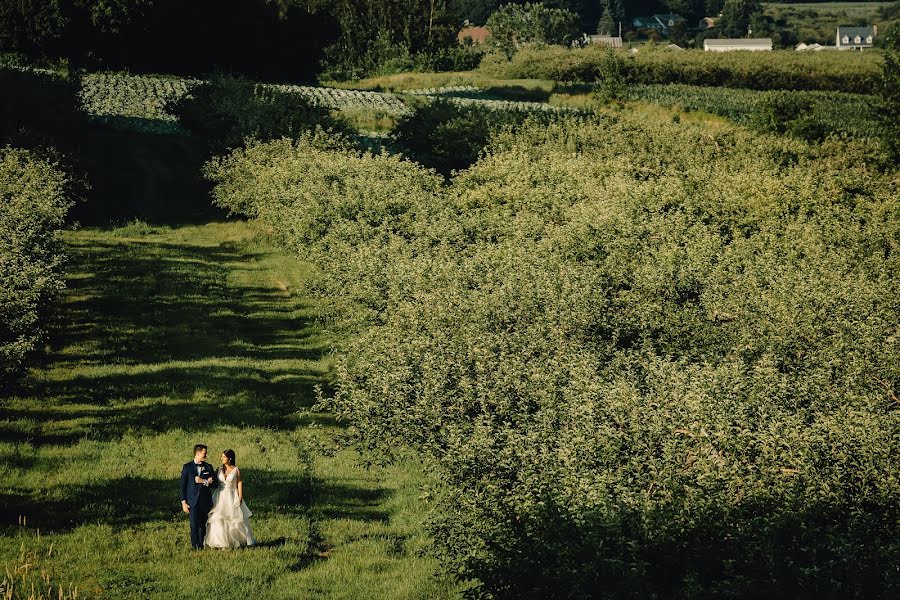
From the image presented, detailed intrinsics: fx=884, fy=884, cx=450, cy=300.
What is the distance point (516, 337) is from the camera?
68.2ft

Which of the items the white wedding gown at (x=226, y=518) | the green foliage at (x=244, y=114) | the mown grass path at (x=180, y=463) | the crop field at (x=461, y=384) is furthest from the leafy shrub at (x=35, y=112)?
the white wedding gown at (x=226, y=518)

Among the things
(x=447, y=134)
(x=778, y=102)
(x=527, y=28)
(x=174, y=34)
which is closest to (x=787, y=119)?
(x=778, y=102)

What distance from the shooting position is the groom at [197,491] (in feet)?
54.0

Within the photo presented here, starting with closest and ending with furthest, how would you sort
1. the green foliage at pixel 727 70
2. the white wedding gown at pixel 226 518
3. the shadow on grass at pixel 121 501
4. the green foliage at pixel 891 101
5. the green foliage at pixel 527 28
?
1. the white wedding gown at pixel 226 518
2. the shadow on grass at pixel 121 501
3. the green foliage at pixel 891 101
4. the green foliage at pixel 727 70
5. the green foliage at pixel 527 28

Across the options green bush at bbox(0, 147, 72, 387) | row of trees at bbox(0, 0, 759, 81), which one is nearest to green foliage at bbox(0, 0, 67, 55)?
row of trees at bbox(0, 0, 759, 81)

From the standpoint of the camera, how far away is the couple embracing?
16484 millimetres

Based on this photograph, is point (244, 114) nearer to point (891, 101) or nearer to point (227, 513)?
point (227, 513)

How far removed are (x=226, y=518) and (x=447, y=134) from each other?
158 feet

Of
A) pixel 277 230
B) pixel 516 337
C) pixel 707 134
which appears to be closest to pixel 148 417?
pixel 516 337

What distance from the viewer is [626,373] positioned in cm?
1866

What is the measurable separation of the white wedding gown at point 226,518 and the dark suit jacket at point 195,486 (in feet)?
0.47

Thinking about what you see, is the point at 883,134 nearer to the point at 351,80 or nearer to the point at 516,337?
the point at 516,337

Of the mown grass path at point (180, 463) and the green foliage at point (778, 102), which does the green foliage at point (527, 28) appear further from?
the mown grass path at point (180, 463)

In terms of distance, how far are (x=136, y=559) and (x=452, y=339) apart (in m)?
8.64
